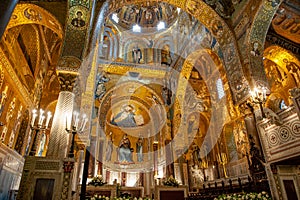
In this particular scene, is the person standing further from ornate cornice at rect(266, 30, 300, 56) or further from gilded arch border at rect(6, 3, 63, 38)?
ornate cornice at rect(266, 30, 300, 56)

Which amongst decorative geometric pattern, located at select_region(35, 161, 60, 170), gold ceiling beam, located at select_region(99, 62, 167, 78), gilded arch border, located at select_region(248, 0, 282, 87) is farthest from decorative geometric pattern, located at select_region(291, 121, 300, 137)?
gold ceiling beam, located at select_region(99, 62, 167, 78)

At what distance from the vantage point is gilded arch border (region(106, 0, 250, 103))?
7.60 m

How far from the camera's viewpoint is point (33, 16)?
26.0 feet

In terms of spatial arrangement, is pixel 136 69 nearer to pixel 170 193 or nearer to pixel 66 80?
pixel 170 193

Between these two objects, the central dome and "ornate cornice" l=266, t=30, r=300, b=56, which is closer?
"ornate cornice" l=266, t=30, r=300, b=56

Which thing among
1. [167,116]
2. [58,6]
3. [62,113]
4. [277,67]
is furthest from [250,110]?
[167,116]

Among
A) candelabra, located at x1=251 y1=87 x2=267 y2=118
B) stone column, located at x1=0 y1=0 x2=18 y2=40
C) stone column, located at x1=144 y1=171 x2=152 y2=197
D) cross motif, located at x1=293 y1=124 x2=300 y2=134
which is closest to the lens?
stone column, located at x1=0 y1=0 x2=18 y2=40

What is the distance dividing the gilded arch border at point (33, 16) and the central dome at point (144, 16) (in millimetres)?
11852

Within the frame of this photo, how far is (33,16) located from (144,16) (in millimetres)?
13621

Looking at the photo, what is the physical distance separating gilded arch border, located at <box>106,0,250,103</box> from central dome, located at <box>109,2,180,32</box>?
32.3 feet

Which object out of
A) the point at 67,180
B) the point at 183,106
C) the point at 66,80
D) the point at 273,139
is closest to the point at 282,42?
the point at 273,139

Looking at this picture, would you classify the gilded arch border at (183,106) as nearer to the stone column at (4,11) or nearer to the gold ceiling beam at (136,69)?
the gold ceiling beam at (136,69)

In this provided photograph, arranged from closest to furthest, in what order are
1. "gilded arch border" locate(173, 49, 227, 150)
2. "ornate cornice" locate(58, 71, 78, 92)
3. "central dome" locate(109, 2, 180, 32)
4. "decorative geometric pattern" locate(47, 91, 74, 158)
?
"decorative geometric pattern" locate(47, 91, 74, 158) → "ornate cornice" locate(58, 71, 78, 92) → "gilded arch border" locate(173, 49, 227, 150) → "central dome" locate(109, 2, 180, 32)

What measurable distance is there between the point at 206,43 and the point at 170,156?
808 centimetres
